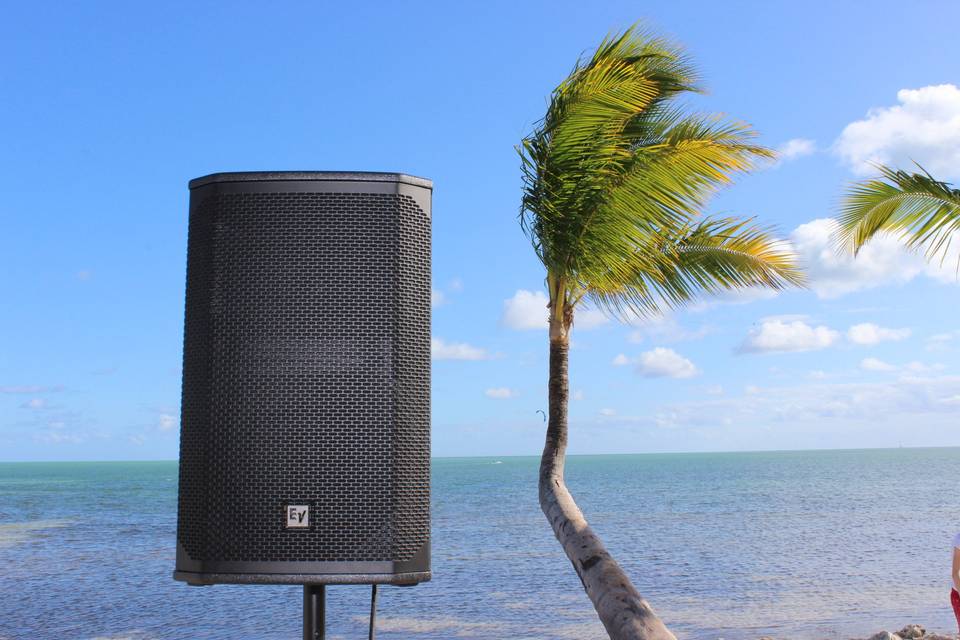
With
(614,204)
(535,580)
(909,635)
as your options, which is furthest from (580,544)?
(535,580)

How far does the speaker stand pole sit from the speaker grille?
0.30 metres

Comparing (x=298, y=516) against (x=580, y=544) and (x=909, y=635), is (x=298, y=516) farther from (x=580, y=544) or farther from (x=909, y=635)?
(x=909, y=635)

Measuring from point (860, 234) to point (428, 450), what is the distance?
6420mm

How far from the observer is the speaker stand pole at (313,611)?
262 cm

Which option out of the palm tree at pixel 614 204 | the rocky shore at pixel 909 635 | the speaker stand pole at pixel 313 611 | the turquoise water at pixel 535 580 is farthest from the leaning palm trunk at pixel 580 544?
the turquoise water at pixel 535 580

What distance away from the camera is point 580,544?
18.1 feet

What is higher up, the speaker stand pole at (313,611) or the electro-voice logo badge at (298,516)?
the electro-voice logo badge at (298,516)

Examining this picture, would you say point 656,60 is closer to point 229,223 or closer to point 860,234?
point 860,234

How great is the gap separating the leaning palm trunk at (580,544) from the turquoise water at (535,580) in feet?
22.2

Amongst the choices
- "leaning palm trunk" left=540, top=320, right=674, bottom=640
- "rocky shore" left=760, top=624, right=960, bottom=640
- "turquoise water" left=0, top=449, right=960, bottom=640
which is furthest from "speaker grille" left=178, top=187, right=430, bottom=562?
"turquoise water" left=0, top=449, right=960, bottom=640

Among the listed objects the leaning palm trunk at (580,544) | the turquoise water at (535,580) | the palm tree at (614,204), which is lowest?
the turquoise water at (535,580)

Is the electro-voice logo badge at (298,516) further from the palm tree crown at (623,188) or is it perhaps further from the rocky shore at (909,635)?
the rocky shore at (909,635)

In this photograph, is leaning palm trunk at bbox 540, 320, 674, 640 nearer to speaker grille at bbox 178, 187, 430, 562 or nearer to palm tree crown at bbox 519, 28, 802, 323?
palm tree crown at bbox 519, 28, 802, 323

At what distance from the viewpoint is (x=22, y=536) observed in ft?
100
